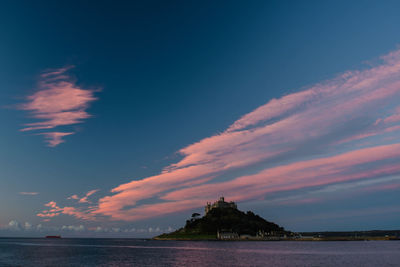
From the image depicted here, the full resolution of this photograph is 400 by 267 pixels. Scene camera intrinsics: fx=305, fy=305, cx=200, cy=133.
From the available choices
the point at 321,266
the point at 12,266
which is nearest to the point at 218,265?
the point at 321,266

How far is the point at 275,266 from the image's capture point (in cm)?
8438

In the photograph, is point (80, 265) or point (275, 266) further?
point (80, 265)

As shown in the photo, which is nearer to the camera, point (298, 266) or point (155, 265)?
point (298, 266)

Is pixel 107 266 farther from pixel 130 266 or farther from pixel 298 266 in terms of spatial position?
pixel 298 266

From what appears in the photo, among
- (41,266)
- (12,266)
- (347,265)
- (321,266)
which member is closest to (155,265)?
(41,266)

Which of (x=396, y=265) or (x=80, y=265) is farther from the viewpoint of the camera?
(x=80, y=265)

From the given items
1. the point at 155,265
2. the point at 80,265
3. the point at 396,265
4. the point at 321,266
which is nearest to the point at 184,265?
the point at 155,265

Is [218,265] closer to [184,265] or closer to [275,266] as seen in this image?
[184,265]

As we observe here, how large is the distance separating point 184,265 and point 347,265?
46.2 meters

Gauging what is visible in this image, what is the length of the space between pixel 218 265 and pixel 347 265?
3637 centimetres

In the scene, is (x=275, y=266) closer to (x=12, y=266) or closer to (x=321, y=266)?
(x=321, y=266)

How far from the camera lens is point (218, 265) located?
284 ft

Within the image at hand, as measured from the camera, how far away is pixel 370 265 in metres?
85.6

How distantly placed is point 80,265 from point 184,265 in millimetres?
31447
